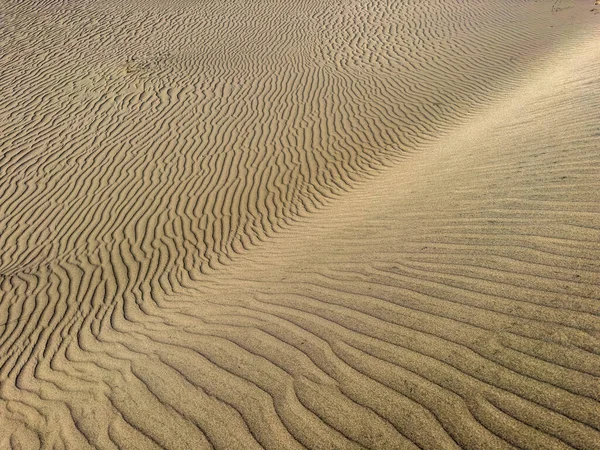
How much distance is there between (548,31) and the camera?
47.1 ft

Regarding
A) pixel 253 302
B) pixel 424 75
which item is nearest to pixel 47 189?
pixel 253 302

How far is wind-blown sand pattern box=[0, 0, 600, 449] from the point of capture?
277 cm

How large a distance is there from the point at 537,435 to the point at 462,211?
2.85 m

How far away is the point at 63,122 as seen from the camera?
10.7 meters

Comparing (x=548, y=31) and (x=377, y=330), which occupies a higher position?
(x=548, y=31)

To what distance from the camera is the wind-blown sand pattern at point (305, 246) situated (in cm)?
277

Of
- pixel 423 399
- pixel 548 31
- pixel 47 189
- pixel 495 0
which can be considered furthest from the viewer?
pixel 495 0

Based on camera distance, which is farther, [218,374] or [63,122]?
[63,122]

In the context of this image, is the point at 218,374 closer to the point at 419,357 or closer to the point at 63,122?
the point at 419,357

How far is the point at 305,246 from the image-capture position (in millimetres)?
5836

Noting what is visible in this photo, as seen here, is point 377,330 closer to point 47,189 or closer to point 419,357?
point 419,357

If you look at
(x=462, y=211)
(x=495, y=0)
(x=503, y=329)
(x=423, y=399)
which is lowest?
(x=423, y=399)

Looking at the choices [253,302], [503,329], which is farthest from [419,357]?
[253,302]

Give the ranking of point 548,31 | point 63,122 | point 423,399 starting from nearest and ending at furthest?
point 423,399, point 63,122, point 548,31
